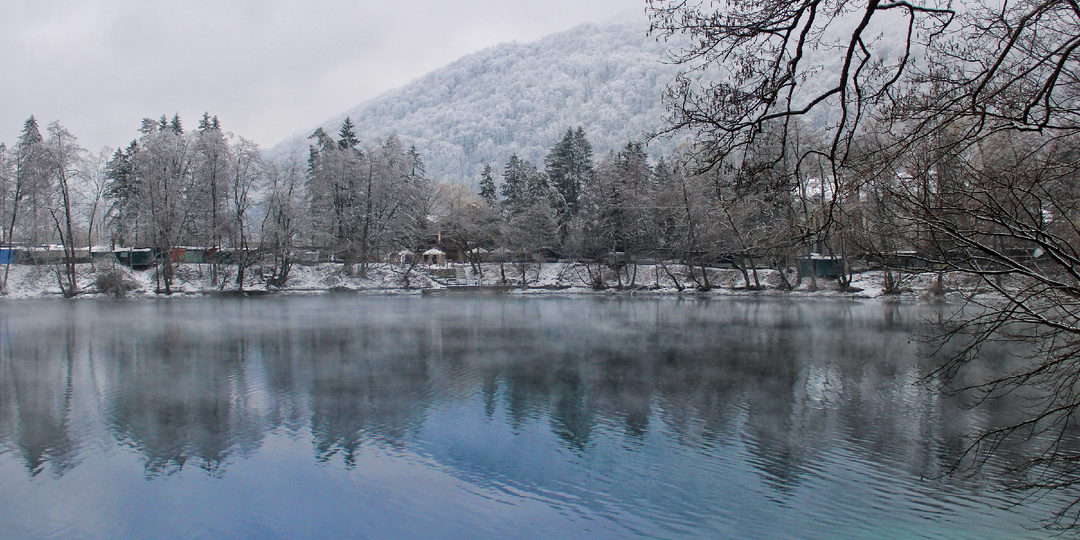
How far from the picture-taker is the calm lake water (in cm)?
775

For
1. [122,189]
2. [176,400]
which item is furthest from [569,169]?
[176,400]

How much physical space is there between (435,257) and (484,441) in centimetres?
5128

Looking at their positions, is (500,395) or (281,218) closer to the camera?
(500,395)

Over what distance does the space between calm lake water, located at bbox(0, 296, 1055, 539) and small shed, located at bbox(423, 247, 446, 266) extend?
1467 inches

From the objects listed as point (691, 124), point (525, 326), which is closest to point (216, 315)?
point (525, 326)

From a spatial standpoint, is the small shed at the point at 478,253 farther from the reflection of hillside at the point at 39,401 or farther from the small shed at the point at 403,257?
the reflection of hillside at the point at 39,401

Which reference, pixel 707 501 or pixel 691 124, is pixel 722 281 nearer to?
pixel 707 501

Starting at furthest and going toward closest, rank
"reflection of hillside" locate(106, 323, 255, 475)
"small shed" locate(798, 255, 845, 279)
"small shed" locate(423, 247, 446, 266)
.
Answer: "small shed" locate(423, 247, 446, 266), "small shed" locate(798, 255, 845, 279), "reflection of hillside" locate(106, 323, 255, 475)

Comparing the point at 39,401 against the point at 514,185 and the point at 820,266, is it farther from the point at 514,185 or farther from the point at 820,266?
the point at 514,185

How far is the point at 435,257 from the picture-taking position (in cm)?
6097

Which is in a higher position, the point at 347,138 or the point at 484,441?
the point at 347,138

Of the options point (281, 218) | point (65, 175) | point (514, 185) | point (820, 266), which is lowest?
point (820, 266)

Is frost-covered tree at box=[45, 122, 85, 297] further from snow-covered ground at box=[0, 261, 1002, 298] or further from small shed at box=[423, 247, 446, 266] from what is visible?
small shed at box=[423, 247, 446, 266]

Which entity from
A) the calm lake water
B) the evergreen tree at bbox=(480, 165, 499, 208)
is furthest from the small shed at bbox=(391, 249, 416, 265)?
the calm lake water
